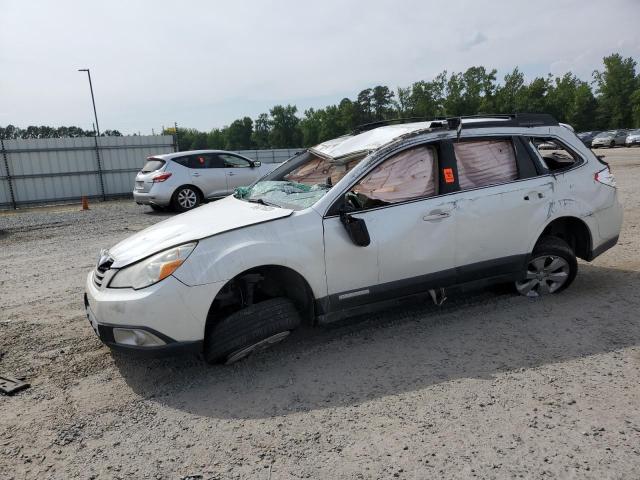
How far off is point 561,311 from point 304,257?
245 centimetres

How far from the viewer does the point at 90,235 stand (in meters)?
9.33

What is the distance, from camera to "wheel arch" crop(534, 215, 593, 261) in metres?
4.66

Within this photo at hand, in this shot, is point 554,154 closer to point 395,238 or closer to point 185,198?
point 395,238

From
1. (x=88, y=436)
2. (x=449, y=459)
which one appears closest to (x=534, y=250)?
(x=449, y=459)

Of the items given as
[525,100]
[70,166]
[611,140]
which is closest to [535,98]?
[525,100]

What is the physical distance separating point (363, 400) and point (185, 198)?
10282 mm

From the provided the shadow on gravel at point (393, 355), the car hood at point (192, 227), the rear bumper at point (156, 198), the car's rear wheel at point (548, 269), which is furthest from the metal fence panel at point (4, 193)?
the car's rear wheel at point (548, 269)

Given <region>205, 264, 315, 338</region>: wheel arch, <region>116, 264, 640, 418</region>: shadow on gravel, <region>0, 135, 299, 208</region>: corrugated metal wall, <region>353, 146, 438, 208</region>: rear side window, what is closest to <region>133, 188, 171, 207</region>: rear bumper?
<region>0, 135, 299, 208</region>: corrugated metal wall

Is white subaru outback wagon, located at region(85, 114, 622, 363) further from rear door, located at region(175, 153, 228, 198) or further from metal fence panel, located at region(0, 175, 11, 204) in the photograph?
metal fence panel, located at region(0, 175, 11, 204)

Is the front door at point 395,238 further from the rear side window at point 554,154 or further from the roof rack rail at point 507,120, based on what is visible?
the rear side window at point 554,154

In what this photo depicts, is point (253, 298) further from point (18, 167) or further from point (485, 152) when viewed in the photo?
point (18, 167)

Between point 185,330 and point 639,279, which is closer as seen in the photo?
point 185,330

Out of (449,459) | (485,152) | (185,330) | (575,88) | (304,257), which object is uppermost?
(575,88)

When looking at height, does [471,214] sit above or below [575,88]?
below
